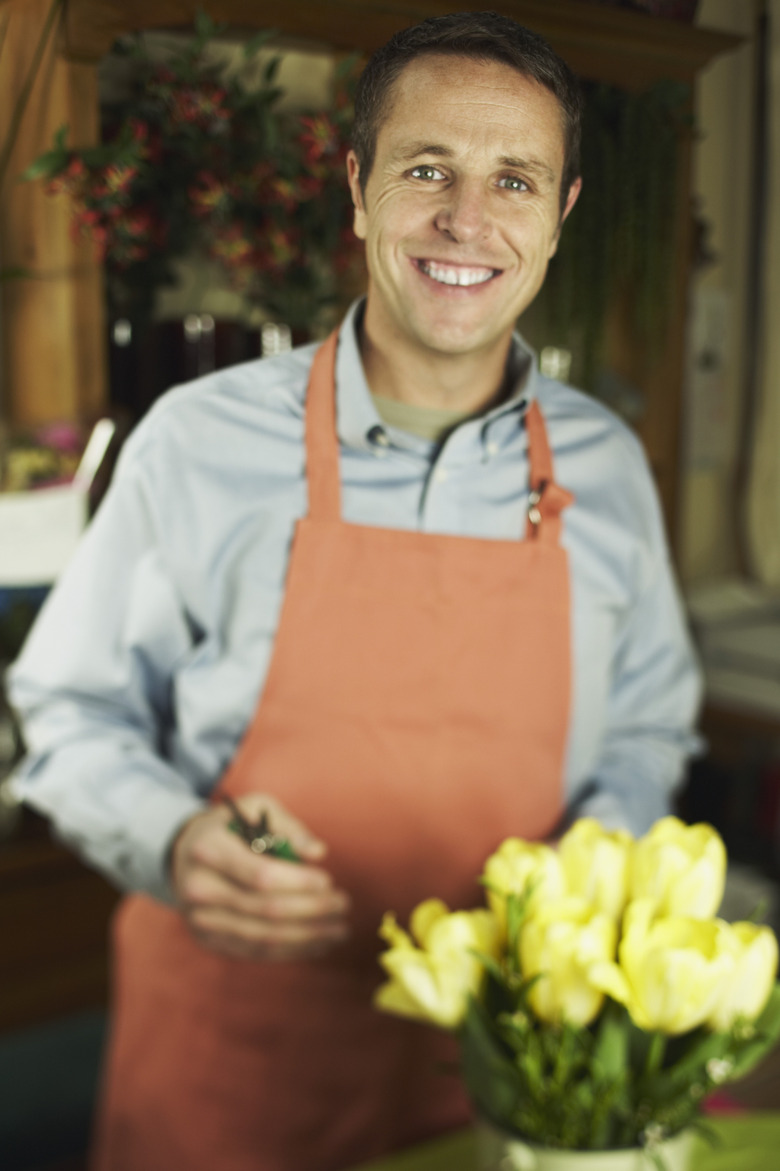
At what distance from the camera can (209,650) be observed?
17.1 inches

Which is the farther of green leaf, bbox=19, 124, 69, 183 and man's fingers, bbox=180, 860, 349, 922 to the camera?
man's fingers, bbox=180, 860, 349, 922

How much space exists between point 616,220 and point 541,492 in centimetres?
11

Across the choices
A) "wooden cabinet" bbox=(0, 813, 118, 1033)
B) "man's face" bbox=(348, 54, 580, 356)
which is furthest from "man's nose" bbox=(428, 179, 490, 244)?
"wooden cabinet" bbox=(0, 813, 118, 1033)

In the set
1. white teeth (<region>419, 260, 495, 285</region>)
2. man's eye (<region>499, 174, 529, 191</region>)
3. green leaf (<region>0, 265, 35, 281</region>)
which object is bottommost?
green leaf (<region>0, 265, 35, 281</region>)

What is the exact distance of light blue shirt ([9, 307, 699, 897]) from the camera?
0.37 m

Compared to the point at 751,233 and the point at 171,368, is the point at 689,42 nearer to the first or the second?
the point at 751,233

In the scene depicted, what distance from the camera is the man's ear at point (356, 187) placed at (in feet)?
0.98

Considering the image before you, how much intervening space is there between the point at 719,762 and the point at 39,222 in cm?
104

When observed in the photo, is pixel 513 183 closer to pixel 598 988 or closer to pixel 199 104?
pixel 199 104

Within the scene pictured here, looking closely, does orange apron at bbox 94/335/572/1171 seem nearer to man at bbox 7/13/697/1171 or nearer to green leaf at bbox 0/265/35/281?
man at bbox 7/13/697/1171

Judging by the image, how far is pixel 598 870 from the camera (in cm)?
42

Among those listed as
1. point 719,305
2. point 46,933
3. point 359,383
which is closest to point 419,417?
point 359,383

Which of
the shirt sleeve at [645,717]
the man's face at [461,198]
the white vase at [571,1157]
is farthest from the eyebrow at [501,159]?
the white vase at [571,1157]

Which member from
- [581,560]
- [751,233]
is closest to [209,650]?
[581,560]
